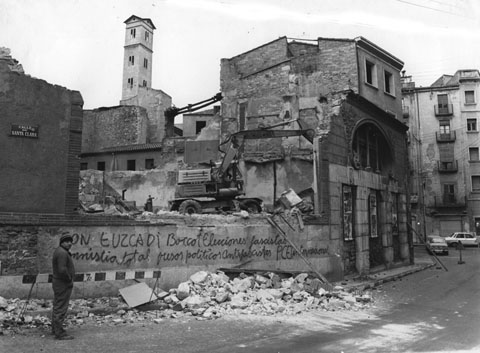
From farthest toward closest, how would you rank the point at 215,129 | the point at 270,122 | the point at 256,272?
the point at 215,129 < the point at 270,122 < the point at 256,272

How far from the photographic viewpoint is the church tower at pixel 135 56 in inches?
2729

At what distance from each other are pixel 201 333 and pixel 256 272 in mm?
4165

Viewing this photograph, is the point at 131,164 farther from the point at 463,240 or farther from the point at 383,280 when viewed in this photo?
the point at 463,240

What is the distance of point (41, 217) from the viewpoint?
365 inches

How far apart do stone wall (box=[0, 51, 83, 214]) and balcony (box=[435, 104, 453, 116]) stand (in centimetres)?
4421

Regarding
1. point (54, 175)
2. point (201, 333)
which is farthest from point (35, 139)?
point (201, 333)

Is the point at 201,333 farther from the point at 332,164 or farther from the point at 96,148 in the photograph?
the point at 96,148

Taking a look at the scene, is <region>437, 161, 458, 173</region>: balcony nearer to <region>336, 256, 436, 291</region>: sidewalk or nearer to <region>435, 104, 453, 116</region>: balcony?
<region>435, 104, 453, 116</region>: balcony

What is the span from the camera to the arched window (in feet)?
60.2

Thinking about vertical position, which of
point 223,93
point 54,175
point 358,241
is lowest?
point 358,241

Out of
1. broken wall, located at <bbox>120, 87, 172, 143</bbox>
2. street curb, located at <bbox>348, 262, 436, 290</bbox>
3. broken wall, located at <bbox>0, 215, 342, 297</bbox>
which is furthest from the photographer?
broken wall, located at <bbox>120, 87, 172, 143</bbox>

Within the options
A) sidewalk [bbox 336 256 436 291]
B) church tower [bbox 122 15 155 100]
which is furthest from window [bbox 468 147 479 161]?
church tower [bbox 122 15 155 100]

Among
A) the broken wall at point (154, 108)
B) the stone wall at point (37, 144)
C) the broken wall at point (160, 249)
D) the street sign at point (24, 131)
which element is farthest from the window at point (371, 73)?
the broken wall at point (154, 108)

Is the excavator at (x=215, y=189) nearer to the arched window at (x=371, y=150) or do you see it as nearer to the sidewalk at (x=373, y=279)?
the sidewalk at (x=373, y=279)
